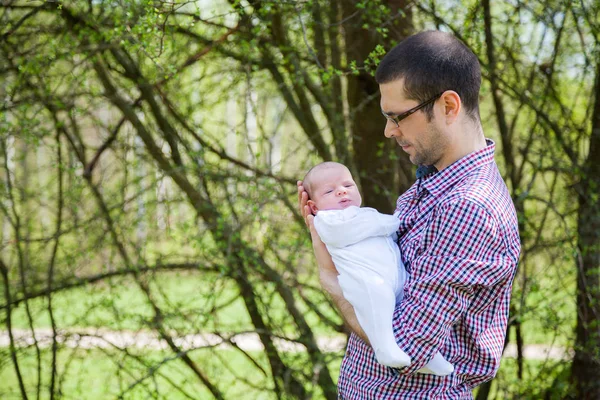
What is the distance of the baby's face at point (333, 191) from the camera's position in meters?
2.15

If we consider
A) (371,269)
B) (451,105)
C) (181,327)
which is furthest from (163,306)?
(451,105)

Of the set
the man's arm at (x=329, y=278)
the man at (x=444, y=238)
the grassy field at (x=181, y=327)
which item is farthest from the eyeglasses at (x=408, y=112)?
the grassy field at (x=181, y=327)

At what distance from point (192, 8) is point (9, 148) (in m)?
1.32

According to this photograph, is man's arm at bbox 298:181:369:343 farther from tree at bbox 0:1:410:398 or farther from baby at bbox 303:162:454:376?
tree at bbox 0:1:410:398

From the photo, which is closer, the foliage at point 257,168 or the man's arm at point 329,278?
the man's arm at point 329,278

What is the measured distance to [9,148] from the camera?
4309mm

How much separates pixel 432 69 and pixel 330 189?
1.80 ft

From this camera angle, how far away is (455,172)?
1.79 metres

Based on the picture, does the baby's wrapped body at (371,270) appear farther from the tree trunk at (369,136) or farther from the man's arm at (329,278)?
the tree trunk at (369,136)

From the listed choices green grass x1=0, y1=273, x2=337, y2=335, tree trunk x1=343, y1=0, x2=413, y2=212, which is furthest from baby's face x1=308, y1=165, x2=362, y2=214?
green grass x1=0, y1=273, x2=337, y2=335

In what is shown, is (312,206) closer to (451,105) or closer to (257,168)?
(451,105)

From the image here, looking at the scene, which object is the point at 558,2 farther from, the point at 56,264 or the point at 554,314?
the point at 56,264

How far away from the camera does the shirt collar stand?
1.79 meters

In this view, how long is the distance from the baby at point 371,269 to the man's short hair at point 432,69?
0.32 metres
